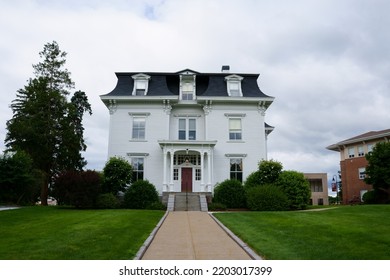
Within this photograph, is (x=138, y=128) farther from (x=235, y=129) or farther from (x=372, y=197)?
(x=372, y=197)

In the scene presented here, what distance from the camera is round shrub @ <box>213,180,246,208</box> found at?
24.7 m

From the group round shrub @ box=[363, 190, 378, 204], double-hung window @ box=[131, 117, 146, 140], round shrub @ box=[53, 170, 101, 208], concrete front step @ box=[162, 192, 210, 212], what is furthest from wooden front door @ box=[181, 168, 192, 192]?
round shrub @ box=[363, 190, 378, 204]

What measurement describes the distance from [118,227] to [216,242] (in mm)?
4039

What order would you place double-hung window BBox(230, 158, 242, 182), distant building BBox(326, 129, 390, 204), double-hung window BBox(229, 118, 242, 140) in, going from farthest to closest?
distant building BBox(326, 129, 390, 204), double-hung window BBox(229, 118, 242, 140), double-hung window BBox(230, 158, 242, 182)

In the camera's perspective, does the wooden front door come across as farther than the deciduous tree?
No

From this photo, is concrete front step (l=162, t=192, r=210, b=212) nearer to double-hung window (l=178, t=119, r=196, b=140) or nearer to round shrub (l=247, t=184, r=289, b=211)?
round shrub (l=247, t=184, r=289, b=211)

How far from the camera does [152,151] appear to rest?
94.0ft

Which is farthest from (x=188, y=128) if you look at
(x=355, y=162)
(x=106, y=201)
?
(x=355, y=162)

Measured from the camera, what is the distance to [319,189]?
2383 inches

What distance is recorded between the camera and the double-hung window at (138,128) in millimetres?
29016

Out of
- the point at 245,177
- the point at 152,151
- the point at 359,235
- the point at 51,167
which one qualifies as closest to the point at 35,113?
the point at 51,167

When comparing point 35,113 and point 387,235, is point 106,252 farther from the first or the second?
point 35,113

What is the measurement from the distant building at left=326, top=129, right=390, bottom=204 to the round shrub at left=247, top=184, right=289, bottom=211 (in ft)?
62.3

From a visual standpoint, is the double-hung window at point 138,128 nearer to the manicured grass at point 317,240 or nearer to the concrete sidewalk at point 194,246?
the concrete sidewalk at point 194,246
